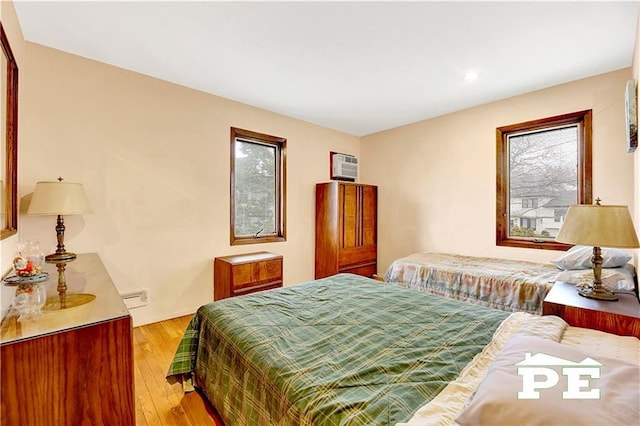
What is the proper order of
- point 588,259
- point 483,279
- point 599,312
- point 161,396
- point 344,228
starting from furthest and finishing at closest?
point 344,228 < point 483,279 < point 588,259 < point 161,396 < point 599,312

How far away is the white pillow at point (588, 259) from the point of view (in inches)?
85.0

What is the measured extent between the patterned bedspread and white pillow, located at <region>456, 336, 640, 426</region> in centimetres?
180

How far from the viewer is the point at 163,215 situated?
298 cm

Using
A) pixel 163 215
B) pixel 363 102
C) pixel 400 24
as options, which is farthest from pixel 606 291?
pixel 163 215

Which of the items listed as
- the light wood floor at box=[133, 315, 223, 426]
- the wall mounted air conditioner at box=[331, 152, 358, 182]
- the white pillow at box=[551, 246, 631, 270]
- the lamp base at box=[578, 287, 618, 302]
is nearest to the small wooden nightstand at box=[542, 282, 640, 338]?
the lamp base at box=[578, 287, 618, 302]

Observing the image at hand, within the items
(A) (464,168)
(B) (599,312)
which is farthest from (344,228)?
(B) (599,312)

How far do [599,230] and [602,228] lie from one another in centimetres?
2

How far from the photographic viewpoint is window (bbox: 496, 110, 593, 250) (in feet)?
9.73

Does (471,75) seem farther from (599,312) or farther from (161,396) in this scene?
(161,396)

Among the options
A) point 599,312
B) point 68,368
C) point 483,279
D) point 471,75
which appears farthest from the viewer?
point 471,75

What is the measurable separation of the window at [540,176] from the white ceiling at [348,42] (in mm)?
487

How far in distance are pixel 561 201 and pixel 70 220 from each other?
4906 millimetres

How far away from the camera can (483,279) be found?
269cm

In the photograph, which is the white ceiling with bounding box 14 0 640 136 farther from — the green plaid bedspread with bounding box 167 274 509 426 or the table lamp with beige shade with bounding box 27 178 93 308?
the green plaid bedspread with bounding box 167 274 509 426
